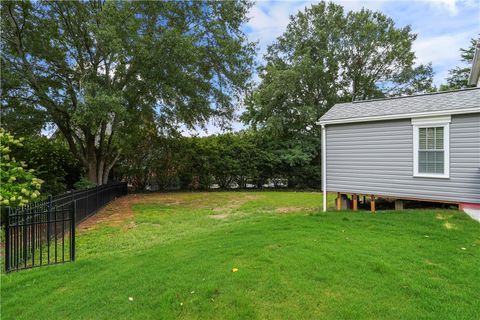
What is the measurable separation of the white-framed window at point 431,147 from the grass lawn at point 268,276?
5.21 ft

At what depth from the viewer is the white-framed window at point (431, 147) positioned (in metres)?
7.39

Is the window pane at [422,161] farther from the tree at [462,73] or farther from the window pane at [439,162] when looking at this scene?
the tree at [462,73]

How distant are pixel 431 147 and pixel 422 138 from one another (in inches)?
12.1

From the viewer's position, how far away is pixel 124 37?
10625mm

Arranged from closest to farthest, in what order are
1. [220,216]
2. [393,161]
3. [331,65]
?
1. [393,161]
2. [220,216]
3. [331,65]

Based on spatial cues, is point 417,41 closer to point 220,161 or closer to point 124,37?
point 220,161

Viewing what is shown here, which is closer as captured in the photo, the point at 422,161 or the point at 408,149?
the point at 422,161

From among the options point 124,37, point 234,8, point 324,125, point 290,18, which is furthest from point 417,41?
point 124,37

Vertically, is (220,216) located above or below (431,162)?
below

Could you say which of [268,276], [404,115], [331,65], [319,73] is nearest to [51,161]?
[268,276]

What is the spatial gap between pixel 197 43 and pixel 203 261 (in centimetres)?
1003

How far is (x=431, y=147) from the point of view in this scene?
25.2ft

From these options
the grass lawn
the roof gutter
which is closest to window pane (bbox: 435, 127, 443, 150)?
the grass lawn

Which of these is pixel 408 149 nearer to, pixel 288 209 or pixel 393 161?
pixel 393 161
